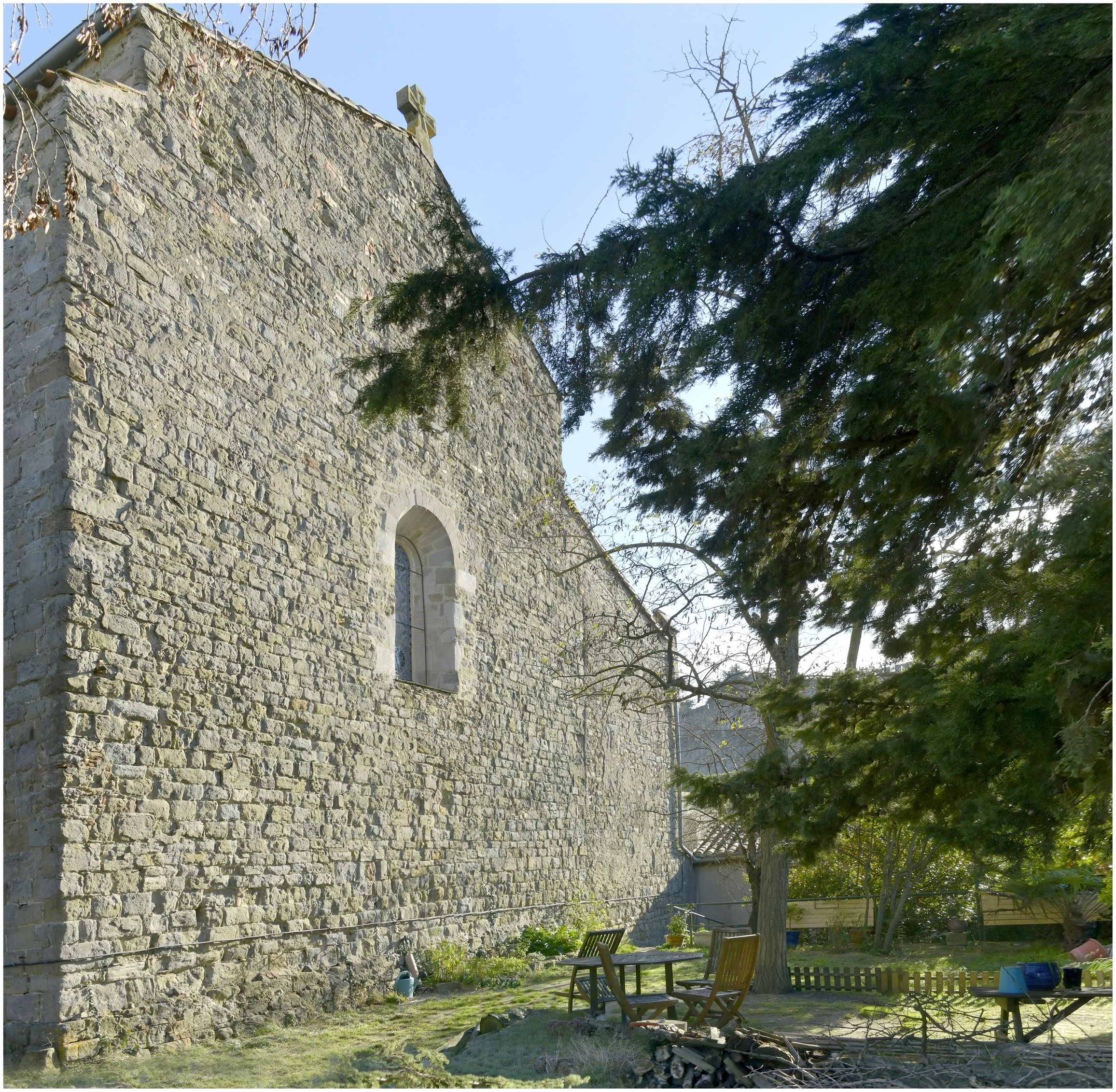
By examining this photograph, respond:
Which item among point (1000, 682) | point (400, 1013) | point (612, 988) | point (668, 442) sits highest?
point (668, 442)

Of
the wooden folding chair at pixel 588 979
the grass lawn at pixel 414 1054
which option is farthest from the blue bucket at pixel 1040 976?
the wooden folding chair at pixel 588 979

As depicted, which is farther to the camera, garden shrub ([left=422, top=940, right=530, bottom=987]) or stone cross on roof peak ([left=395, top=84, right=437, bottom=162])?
stone cross on roof peak ([left=395, top=84, right=437, bottom=162])

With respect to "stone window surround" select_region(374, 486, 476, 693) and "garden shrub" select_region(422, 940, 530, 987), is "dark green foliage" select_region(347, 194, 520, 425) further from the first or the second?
"garden shrub" select_region(422, 940, 530, 987)

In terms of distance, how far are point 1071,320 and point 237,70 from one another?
7.54 metres

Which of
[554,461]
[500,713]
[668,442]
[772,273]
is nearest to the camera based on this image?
[772,273]

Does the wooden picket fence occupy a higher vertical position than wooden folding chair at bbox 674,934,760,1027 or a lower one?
lower

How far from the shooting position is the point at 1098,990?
5.68 m

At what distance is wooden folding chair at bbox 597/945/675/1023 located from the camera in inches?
233

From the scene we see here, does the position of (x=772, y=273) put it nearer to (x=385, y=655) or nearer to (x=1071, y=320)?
(x=1071, y=320)


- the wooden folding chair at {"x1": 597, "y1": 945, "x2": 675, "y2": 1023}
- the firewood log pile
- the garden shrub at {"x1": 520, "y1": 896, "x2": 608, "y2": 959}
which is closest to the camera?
the firewood log pile

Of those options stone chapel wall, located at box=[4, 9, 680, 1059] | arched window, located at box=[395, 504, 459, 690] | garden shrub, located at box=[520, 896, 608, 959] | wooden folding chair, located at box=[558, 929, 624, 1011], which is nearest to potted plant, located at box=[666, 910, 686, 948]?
garden shrub, located at box=[520, 896, 608, 959]

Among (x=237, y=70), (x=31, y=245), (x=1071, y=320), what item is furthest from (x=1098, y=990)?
(x=237, y=70)

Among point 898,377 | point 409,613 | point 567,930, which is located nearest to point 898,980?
point 567,930

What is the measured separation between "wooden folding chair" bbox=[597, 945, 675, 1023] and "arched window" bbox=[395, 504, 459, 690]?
4796 mm
